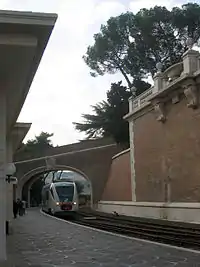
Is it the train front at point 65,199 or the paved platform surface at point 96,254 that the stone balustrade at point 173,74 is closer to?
the train front at point 65,199

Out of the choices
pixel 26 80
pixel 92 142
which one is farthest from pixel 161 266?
pixel 92 142

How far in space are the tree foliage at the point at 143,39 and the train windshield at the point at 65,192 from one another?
46.0ft

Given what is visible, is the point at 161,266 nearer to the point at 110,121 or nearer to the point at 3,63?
the point at 3,63

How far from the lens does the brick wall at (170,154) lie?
2183 cm

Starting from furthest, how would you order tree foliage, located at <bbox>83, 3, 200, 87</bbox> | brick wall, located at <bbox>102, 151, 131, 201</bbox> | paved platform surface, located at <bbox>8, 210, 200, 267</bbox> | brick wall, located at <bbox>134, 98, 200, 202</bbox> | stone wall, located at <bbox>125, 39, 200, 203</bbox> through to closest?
tree foliage, located at <bbox>83, 3, 200, 87</bbox> < brick wall, located at <bbox>102, 151, 131, 201</bbox> < brick wall, located at <bbox>134, 98, 200, 202</bbox> < stone wall, located at <bbox>125, 39, 200, 203</bbox> < paved platform surface, located at <bbox>8, 210, 200, 267</bbox>

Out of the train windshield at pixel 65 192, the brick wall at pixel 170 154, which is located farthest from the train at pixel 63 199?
the brick wall at pixel 170 154

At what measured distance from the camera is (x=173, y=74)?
934 inches

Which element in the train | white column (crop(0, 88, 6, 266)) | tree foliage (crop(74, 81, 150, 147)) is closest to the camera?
white column (crop(0, 88, 6, 266))

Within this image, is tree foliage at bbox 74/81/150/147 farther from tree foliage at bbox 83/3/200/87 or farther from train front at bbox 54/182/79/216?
train front at bbox 54/182/79/216

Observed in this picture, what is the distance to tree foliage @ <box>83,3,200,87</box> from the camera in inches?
1665

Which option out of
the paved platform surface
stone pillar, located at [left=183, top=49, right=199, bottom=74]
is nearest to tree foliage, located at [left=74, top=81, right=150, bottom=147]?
stone pillar, located at [left=183, top=49, right=199, bottom=74]

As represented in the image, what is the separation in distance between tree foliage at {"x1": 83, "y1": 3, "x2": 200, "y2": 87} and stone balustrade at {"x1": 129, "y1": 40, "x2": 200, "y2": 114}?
1406 centimetres

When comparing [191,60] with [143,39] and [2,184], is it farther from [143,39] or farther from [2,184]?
[143,39]

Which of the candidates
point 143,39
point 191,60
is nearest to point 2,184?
point 191,60
